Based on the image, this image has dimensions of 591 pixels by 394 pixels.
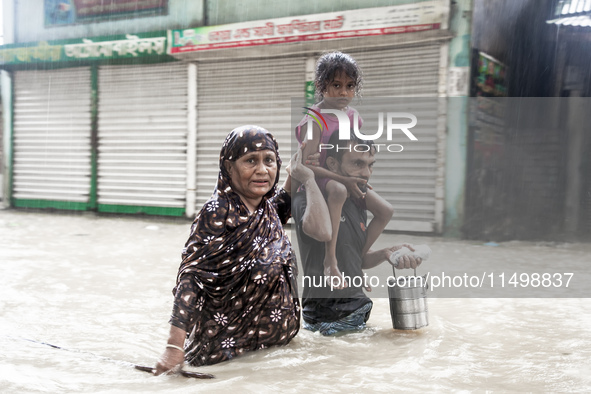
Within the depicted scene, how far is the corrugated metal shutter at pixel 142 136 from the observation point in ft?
33.9

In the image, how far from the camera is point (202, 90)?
10117 mm

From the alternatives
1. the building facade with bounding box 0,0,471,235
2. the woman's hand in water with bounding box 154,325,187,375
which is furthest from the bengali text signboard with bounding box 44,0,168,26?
the woman's hand in water with bounding box 154,325,187,375

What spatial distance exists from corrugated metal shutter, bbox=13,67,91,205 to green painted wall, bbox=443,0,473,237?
7307 mm

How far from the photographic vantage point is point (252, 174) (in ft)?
8.16

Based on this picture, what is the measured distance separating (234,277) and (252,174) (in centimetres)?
48

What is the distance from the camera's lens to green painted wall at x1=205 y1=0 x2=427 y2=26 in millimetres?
8570

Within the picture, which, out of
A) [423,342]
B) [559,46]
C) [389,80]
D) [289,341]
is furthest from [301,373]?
[559,46]

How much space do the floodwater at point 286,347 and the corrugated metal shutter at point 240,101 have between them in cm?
464

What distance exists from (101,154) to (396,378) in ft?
32.6

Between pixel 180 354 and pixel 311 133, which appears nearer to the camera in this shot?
pixel 180 354

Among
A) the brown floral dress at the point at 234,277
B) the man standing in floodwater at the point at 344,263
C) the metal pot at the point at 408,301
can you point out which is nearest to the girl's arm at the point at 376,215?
the man standing in floodwater at the point at 344,263

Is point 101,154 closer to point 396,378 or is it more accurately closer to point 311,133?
point 311,133

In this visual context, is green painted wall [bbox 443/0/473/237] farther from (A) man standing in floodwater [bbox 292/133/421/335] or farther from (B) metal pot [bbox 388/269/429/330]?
(A) man standing in floodwater [bbox 292/133/421/335]

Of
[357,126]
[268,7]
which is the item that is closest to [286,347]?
[357,126]
